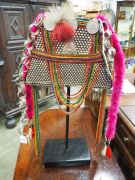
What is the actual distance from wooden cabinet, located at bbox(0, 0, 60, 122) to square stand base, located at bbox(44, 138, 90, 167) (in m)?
0.83

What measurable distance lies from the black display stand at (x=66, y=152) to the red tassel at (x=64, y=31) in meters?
0.22

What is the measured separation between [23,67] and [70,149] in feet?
1.36

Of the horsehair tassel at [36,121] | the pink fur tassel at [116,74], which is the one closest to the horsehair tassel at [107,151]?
the pink fur tassel at [116,74]

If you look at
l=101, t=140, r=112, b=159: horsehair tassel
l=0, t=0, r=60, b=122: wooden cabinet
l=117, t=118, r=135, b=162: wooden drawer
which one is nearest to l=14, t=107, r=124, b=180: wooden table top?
l=101, t=140, r=112, b=159: horsehair tassel

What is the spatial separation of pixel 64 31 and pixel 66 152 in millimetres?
503

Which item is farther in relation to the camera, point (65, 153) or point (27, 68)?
point (65, 153)

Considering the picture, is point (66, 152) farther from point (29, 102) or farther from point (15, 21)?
point (15, 21)

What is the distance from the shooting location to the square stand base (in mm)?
682

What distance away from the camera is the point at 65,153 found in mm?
719

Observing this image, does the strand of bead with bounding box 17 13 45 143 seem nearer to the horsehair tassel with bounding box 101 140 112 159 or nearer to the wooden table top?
the wooden table top

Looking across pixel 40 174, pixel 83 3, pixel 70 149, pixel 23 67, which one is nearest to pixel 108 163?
pixel 70 149

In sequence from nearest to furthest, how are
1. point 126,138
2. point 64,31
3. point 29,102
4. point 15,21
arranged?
point 64,31
point 29,102
point 126,138
point 15,21

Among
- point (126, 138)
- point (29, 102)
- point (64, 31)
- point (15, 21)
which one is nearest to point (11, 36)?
point (15, 21)

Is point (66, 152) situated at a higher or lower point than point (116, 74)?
lower
